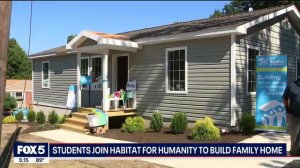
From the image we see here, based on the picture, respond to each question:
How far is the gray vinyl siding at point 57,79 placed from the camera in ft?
63.9

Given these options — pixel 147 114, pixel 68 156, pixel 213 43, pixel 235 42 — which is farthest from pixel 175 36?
pixel 68 156

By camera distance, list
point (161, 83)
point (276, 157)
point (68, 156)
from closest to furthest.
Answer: point (68, 156) < point (276, 157) < point (161, 83)

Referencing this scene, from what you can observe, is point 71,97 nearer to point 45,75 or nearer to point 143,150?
point 45,75

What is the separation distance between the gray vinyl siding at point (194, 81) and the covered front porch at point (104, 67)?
0.68 metres

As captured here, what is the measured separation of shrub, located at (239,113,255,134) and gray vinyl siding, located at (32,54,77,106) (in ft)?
33.7

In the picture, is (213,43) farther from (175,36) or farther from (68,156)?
(68,156)

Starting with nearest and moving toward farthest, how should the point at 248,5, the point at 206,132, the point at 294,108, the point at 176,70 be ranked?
the point at 294,108, the point at 206,132, the point at 176,70, the point at 248,5

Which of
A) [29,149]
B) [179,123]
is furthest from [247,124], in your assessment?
[29,149]

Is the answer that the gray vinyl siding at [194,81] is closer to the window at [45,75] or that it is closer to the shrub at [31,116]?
the shrub at [31,116]

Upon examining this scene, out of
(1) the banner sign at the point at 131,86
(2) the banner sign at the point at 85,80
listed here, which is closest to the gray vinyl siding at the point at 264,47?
(1) the banner sign at the point at 131,86

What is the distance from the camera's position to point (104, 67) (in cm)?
1402

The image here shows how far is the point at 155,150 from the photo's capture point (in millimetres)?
8164

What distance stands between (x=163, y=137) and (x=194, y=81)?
241 cm

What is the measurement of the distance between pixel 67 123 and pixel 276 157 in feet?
29.6
